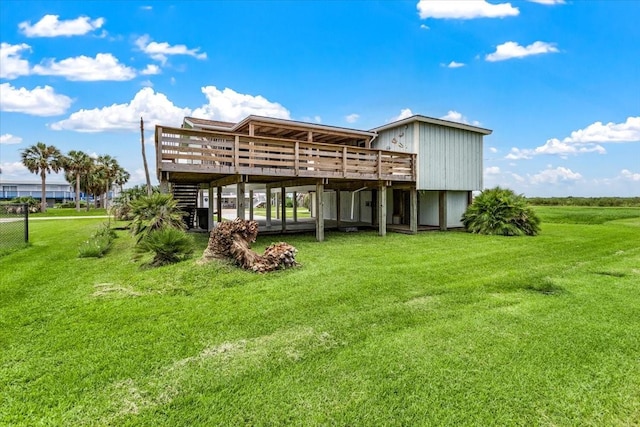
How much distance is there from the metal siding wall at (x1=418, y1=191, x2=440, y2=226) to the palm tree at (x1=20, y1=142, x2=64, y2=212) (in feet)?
146

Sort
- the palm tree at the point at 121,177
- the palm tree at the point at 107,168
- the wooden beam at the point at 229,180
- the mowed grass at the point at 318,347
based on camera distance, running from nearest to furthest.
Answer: the mowed grass at the point at 318,347
the wooden beam at the point at 229,180
the palm tree at the point at 107,168
the palm tree at the point at 121,177

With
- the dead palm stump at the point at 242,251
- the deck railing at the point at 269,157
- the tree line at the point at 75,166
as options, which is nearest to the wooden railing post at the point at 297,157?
the deck railing at the point at 269,157

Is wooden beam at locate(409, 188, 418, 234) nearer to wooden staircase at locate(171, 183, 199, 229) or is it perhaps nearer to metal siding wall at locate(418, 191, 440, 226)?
metal siding wall at locate(418, 191, 440, 226)

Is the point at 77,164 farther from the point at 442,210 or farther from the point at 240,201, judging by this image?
the point at 442,210

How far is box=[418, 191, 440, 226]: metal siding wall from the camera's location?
52.1 feet

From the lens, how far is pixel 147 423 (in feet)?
8.03

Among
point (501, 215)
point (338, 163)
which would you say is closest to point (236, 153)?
point (338, 163)

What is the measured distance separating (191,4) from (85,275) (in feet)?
38.2

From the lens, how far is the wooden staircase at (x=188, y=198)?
1600cm

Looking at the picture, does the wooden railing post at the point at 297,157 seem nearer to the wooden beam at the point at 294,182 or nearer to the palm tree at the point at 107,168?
the wooden beam at the point at 294,182

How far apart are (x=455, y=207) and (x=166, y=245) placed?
13.0m

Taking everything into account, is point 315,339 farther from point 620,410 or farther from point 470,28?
point 470,28

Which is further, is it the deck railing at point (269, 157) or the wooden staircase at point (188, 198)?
the wooden staircase at point (188, 198)

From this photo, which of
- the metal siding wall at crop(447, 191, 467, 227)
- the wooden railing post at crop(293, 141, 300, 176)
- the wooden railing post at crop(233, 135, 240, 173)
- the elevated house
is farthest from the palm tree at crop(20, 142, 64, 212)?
the metal siding wall at crop(447, 191, 467, 227)
